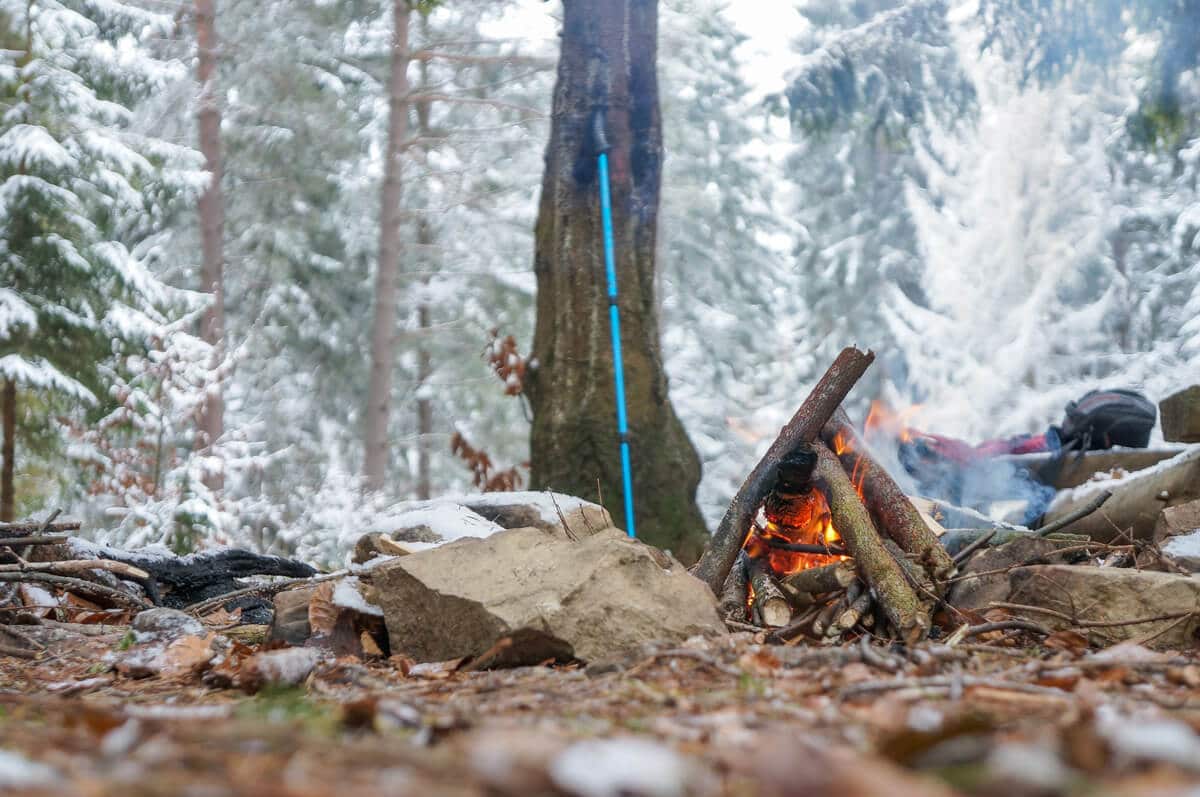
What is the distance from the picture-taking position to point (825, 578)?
147 inches

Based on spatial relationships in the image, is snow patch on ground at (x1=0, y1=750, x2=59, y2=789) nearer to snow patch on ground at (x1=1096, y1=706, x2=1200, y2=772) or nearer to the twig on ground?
snow patch on ground at (x1=1096, y1=706, x2=1200, y2=772)

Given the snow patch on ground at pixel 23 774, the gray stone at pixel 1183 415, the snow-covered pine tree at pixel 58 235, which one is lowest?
the snow patch on ground at pixel 23 774

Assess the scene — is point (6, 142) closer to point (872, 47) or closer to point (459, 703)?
point (872, 47)

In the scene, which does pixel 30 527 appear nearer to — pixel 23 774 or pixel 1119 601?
pixel 23 774

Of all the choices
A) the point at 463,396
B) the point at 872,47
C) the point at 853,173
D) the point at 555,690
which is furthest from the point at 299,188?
the point at 555,690

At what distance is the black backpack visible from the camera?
6.94m

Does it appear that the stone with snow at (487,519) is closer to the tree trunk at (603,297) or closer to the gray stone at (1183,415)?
the tree trunk at (603,297)

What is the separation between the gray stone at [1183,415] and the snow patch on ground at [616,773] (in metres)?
5.64

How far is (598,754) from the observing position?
100cm

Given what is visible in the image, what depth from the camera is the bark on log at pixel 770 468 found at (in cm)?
412

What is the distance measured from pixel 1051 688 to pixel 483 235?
1757 centimetres

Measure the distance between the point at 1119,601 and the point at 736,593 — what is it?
1.37m

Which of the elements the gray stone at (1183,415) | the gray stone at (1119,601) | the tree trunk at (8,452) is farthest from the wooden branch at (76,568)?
the tree trunk at (8,452)

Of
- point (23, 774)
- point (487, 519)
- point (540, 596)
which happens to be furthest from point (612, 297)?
point (23, 774)
